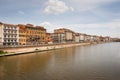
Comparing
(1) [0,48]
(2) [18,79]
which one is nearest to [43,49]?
(1) [0,48]

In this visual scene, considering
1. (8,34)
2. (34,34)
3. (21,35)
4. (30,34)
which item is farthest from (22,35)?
(34,34)

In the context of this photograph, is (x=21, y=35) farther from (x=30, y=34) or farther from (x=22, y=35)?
(x=30, y=34)

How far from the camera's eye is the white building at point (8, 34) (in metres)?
73.5

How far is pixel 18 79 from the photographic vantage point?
2602 centimetres

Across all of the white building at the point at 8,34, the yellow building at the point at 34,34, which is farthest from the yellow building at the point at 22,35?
the white building at the point at 8,34

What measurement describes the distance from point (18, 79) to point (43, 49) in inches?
2226

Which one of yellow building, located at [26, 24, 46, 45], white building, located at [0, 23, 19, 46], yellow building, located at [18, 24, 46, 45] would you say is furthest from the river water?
yellow building, located at [26, 24, 46, 45]

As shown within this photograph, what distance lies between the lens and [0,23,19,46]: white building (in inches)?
2894

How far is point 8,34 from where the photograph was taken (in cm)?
7719

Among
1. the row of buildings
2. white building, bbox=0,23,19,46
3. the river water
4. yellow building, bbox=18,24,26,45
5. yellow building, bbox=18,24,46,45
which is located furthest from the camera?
yellow building, bbox=18,24,46,45

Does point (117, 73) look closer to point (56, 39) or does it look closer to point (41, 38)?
point (41, 38)

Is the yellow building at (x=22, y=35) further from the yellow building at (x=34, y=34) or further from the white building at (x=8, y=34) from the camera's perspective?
the white building at (x=8, y=34)

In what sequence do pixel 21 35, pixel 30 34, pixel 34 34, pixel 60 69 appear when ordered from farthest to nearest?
1. pixel 34 34
2. pixel 30 34
3. pixel 21 35
4. pixel 60 69

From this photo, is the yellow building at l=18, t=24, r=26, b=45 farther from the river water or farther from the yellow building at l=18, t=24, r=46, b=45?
the river water
